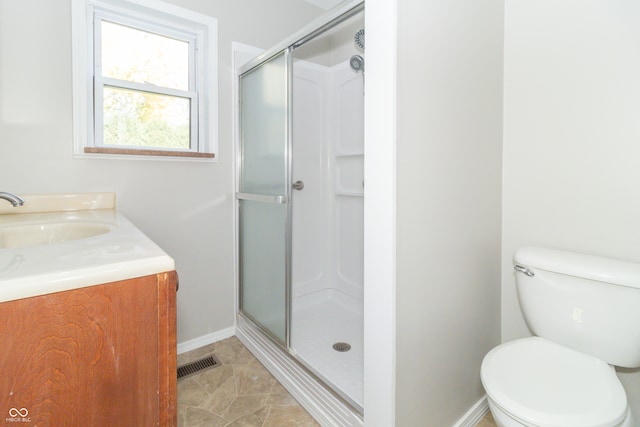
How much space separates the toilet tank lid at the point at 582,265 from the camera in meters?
1.07

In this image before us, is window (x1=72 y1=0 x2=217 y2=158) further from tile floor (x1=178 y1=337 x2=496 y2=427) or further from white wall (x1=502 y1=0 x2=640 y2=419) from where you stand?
white wall (x1=502 y1=0 x2=640 y2=419)

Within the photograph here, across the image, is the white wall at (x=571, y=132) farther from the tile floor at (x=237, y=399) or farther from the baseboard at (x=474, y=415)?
the tile floor at (x=237, y=399)

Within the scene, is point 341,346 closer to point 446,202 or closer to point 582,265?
point 446,202

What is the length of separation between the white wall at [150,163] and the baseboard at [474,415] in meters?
1.49

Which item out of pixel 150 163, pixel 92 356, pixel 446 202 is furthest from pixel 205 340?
pixel 446 202

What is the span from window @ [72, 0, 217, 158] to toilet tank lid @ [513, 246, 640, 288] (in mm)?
1795

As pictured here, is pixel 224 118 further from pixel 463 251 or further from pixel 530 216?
pixel 530 216

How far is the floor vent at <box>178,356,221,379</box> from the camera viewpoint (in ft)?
5.80

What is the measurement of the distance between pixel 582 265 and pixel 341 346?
1.31 metres

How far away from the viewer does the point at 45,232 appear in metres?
1.18

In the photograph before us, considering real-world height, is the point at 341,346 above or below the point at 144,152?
below

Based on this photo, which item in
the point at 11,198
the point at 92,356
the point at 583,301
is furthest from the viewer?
the point at 583,301

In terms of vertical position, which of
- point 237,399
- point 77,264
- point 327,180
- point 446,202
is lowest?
point 237,399

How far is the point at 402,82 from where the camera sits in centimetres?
102
